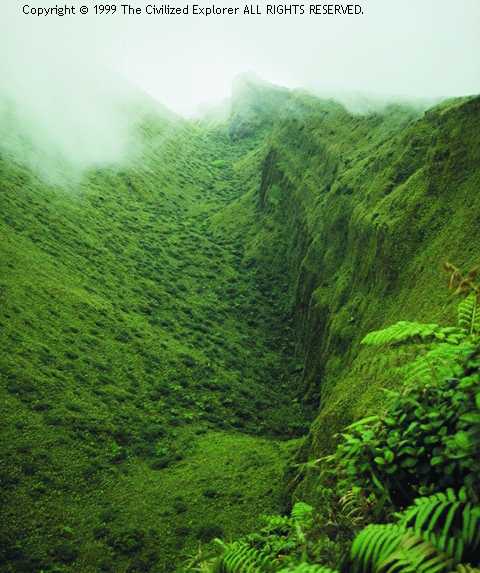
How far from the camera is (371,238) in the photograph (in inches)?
912

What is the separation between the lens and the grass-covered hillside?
1517 cm

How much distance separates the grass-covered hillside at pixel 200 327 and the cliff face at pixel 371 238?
137 millimetres

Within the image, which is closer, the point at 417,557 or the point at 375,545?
the point at 417,557

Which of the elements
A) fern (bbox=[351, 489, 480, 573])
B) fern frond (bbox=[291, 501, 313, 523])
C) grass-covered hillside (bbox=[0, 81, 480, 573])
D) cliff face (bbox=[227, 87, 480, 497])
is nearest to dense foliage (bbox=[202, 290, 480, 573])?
fern (bbox=[351, 489, 480, 573])

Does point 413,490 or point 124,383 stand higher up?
point 124,383

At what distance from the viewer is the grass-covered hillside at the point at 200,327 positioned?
15.2 metres

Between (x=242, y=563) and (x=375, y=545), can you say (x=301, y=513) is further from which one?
(x=375, y=545)

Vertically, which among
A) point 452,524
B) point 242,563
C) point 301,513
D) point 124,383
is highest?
point 124,383

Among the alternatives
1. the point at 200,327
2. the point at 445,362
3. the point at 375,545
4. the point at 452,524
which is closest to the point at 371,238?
the point at 445,362

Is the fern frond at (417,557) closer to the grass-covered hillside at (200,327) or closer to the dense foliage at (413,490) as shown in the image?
the dense foliage at (413,490)

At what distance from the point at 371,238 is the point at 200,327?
2038 cm

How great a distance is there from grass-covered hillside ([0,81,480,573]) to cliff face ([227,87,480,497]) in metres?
0.14

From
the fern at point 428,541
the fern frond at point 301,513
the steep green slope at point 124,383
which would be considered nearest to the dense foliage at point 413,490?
the fern at point 428,541

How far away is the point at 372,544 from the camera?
113 inches
